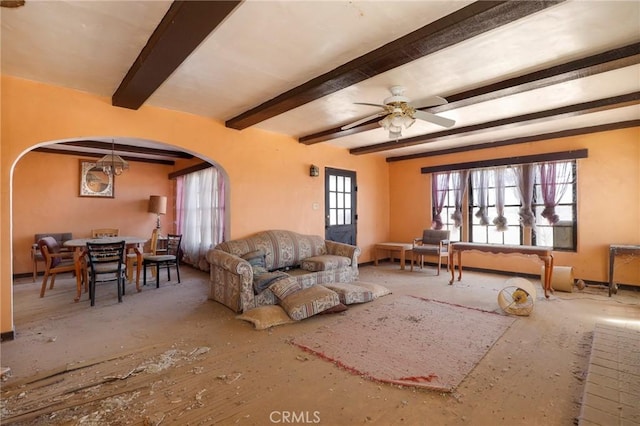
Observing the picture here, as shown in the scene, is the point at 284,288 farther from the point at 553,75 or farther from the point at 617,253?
the point at 617,253

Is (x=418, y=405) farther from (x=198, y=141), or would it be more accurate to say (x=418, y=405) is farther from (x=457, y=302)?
(x=198, y=141)

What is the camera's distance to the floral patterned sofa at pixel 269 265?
12.0ft

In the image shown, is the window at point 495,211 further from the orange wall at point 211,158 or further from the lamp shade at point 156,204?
the lamp shade at point 156,204

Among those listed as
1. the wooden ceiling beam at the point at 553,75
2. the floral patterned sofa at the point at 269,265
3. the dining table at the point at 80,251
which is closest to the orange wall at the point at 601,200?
the wooden ceiling beam at the point at 553,75

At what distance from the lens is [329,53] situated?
8.62 feet

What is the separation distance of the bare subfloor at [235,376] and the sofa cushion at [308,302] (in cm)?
12

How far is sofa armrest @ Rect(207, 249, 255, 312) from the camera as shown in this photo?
3592 millimetres

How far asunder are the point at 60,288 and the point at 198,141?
3439 mm

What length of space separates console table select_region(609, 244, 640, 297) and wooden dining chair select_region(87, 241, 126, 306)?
7059 mm

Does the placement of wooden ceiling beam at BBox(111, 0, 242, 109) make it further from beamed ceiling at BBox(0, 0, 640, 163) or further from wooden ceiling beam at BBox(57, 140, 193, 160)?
wooden ceiling beam at BBox(57, 140, 193, 160)

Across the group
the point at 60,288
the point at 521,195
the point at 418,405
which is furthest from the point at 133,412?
the point at 521,195

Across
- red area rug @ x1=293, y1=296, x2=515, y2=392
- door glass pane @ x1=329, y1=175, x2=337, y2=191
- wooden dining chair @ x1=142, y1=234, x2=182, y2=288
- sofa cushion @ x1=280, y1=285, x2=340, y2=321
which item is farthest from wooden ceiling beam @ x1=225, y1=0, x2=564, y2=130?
wooden dining chair @ x1=142, y1=234, x2=182, y2=288

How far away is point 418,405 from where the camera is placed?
1.99m

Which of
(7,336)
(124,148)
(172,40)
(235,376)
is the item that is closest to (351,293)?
(235,376)
